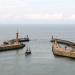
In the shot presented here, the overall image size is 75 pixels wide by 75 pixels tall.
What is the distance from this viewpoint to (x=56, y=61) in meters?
46.6

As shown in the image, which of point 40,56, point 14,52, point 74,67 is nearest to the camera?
point 74,67

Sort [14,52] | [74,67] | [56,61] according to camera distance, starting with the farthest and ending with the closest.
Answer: [14,52]
[56,61]
[74,67]

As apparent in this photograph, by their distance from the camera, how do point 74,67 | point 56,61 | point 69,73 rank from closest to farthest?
point 69,73 → point 74,67 → point 56,61

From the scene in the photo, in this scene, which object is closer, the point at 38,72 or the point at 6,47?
the point at 38,72

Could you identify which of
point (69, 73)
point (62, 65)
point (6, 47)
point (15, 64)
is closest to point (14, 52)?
point (6, 47)

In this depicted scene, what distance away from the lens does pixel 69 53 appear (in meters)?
49.3

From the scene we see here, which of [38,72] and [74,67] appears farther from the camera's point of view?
[74,67]

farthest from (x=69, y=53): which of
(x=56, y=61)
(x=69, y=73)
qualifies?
(x=69, y=73)

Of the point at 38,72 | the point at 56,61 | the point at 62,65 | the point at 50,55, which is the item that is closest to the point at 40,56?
the point at 50,55

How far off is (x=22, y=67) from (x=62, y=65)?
7503 mm

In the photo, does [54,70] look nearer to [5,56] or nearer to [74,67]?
[74,67]

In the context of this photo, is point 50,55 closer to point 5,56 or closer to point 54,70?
point 5,56

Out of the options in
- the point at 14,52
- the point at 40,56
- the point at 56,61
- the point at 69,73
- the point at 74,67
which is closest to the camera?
the point at 69,73

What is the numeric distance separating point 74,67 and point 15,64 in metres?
11.2
